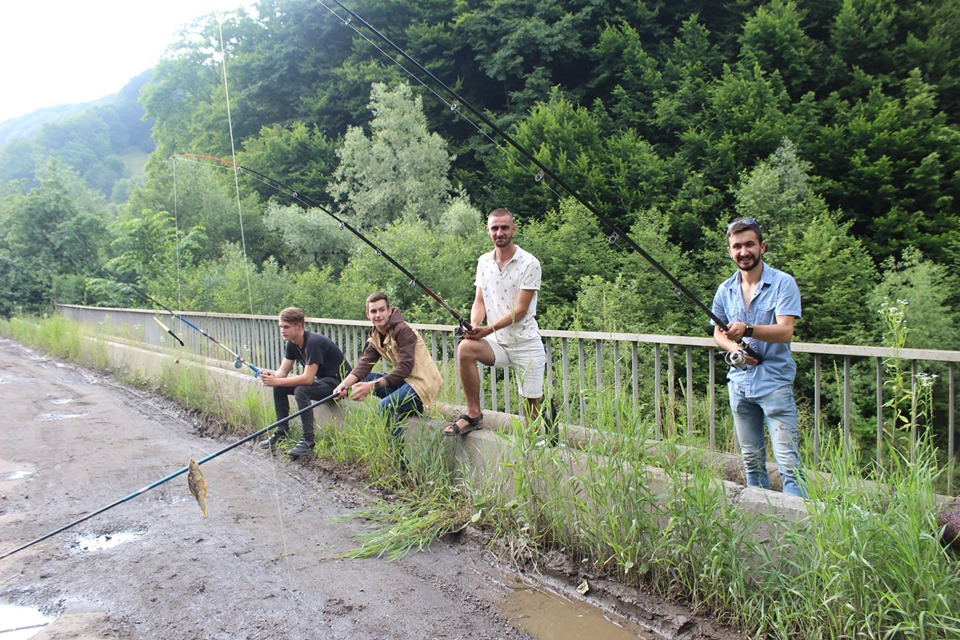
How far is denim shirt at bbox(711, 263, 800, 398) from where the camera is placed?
145 inches

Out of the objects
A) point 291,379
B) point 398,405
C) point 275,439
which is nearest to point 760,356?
point 398,405

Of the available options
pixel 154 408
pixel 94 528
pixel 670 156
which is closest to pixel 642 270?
pixel 670 156

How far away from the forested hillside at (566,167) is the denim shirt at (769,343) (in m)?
7.93

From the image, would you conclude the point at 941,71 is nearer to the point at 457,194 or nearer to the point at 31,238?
the point at 457,194

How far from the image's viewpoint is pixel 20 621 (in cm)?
362

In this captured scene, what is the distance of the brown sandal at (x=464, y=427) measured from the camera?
5066mm

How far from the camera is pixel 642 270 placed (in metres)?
18.0

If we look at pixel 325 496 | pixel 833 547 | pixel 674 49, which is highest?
pixel 674 49

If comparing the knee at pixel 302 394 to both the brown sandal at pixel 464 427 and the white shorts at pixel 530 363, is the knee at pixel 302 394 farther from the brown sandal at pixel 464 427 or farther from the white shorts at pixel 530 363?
the white shorts at pixel 530 363

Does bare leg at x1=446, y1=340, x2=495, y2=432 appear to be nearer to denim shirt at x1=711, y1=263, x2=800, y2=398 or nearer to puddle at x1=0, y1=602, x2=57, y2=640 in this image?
denim shirt at x1=711, y1=263, x2=800, y2=398

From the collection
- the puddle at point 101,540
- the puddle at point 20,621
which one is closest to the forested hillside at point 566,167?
the puddle at point 101,540

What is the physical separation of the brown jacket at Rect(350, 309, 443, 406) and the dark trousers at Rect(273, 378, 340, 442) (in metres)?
1.00

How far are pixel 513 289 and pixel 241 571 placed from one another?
260 cm

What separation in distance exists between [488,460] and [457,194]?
2806cm
